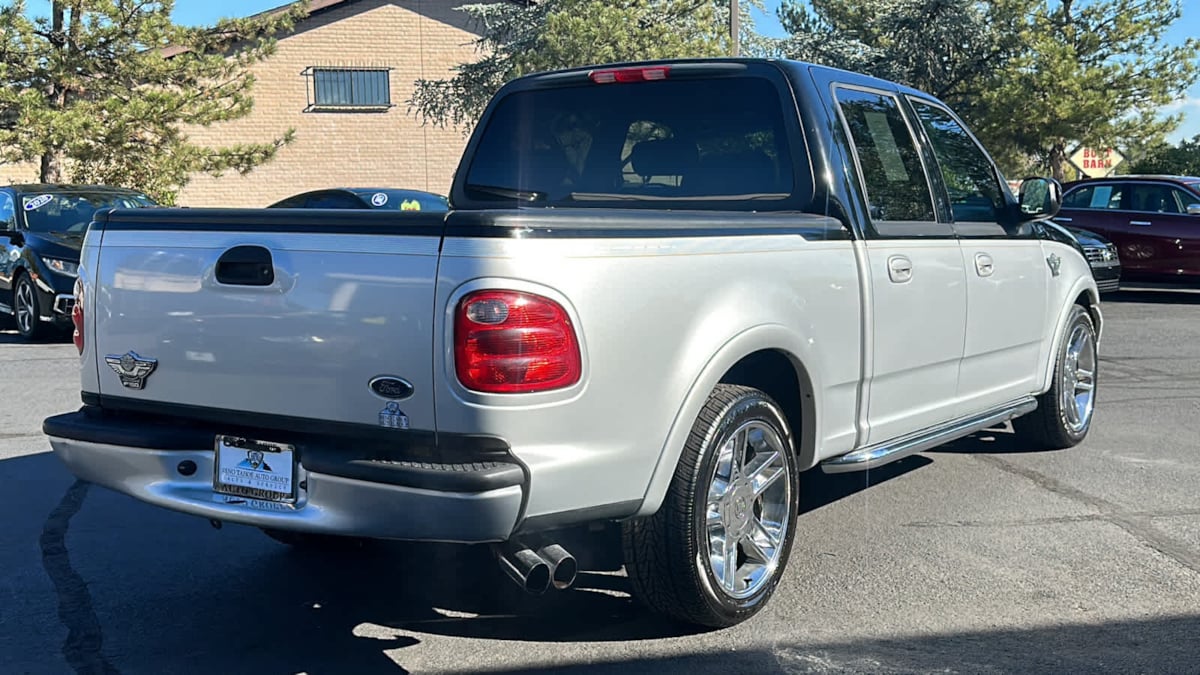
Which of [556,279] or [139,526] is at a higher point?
[556,279]

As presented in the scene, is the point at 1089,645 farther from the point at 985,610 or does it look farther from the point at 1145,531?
the point at 1145,531

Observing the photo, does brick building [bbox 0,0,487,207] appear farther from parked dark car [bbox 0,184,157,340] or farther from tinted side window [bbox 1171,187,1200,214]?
tinted side window [bbox 1171,187,1200,214]

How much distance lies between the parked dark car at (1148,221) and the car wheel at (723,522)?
12.4m

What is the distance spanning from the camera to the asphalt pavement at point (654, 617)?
372cm

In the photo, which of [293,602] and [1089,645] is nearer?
[1089,645]

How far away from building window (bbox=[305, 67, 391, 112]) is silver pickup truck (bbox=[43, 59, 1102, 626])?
23.8 metres

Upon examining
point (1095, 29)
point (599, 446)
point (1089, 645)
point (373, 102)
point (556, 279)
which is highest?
point (1095, 29)

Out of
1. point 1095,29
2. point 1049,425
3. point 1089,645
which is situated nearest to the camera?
point 1089,645

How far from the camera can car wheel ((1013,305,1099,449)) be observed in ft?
20.9

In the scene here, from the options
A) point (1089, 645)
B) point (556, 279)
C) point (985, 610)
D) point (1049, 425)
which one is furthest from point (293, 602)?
point (1049, 425)

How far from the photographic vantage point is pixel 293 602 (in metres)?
4.24

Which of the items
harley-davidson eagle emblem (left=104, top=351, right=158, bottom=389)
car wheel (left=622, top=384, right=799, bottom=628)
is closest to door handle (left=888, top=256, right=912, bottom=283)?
car wheel (left=622, top=384, right=799, bottom=628)

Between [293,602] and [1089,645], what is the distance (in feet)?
8.72

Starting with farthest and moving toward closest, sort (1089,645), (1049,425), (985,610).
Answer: (1049,425)
(985,610)
(1089,645)
